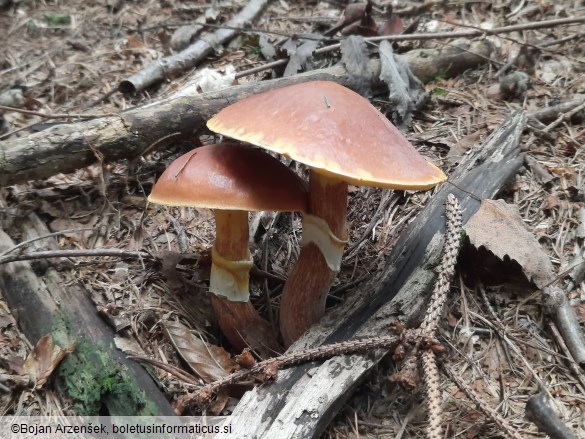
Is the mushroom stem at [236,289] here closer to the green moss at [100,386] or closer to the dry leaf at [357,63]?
the green moss at [100,386]

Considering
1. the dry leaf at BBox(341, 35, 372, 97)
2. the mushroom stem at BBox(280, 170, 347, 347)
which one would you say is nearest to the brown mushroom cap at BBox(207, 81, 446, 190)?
the mushroom stem at BBox(280, 170, 347, 347)

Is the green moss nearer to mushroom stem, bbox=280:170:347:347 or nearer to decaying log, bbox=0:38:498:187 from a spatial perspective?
mushroom stem, bbox=280:170:347:347

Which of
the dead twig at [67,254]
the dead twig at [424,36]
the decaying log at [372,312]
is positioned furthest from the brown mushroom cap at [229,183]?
the dead twig at [424,36]

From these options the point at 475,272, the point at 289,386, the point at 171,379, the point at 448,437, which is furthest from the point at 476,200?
the point at 171,379

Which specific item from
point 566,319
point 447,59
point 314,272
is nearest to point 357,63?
point 447,59

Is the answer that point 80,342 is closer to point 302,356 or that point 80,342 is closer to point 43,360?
point 43,360

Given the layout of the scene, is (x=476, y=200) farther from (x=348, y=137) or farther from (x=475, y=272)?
(x=348, y=137)
